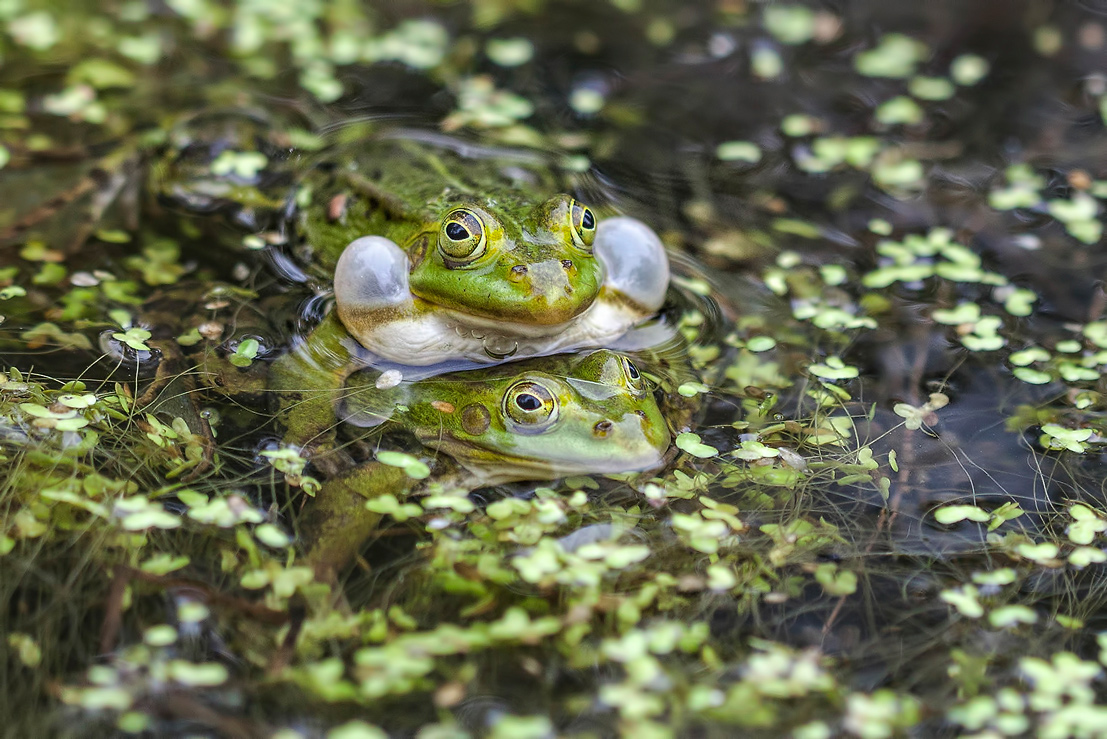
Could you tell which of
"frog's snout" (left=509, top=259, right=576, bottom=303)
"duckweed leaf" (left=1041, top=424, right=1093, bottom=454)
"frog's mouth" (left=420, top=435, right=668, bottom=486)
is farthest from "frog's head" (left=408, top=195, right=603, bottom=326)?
"duckweed leaf" (left=1041, top=424, right=1093, bottom=454)

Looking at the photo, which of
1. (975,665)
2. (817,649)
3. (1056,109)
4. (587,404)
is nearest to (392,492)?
(587,404)

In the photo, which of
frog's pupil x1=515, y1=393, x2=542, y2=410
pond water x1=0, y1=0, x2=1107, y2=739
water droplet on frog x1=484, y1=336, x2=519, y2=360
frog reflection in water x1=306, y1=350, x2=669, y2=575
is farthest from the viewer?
water droplet on frog x1=484, y1=336, x2=519, y2=360

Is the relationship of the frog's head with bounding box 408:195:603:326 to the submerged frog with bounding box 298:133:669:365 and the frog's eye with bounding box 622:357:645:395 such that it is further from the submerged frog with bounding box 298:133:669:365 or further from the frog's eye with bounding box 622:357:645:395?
the frog's eye with bounding box 622:357:645:395

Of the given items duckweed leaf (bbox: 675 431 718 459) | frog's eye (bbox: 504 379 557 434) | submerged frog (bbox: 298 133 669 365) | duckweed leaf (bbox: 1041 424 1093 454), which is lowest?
duckweed leaf (bbox: 675 431 718 459)

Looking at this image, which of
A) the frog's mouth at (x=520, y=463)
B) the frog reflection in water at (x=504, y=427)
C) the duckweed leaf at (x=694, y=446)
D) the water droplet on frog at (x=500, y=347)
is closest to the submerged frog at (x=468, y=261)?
the water droplet on frog at (x=500, y=347)

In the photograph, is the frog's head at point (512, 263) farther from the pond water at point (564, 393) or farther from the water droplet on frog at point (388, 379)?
the water droplet on frog at point (388, 379)

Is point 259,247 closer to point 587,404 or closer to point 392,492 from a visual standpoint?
point 392,492
